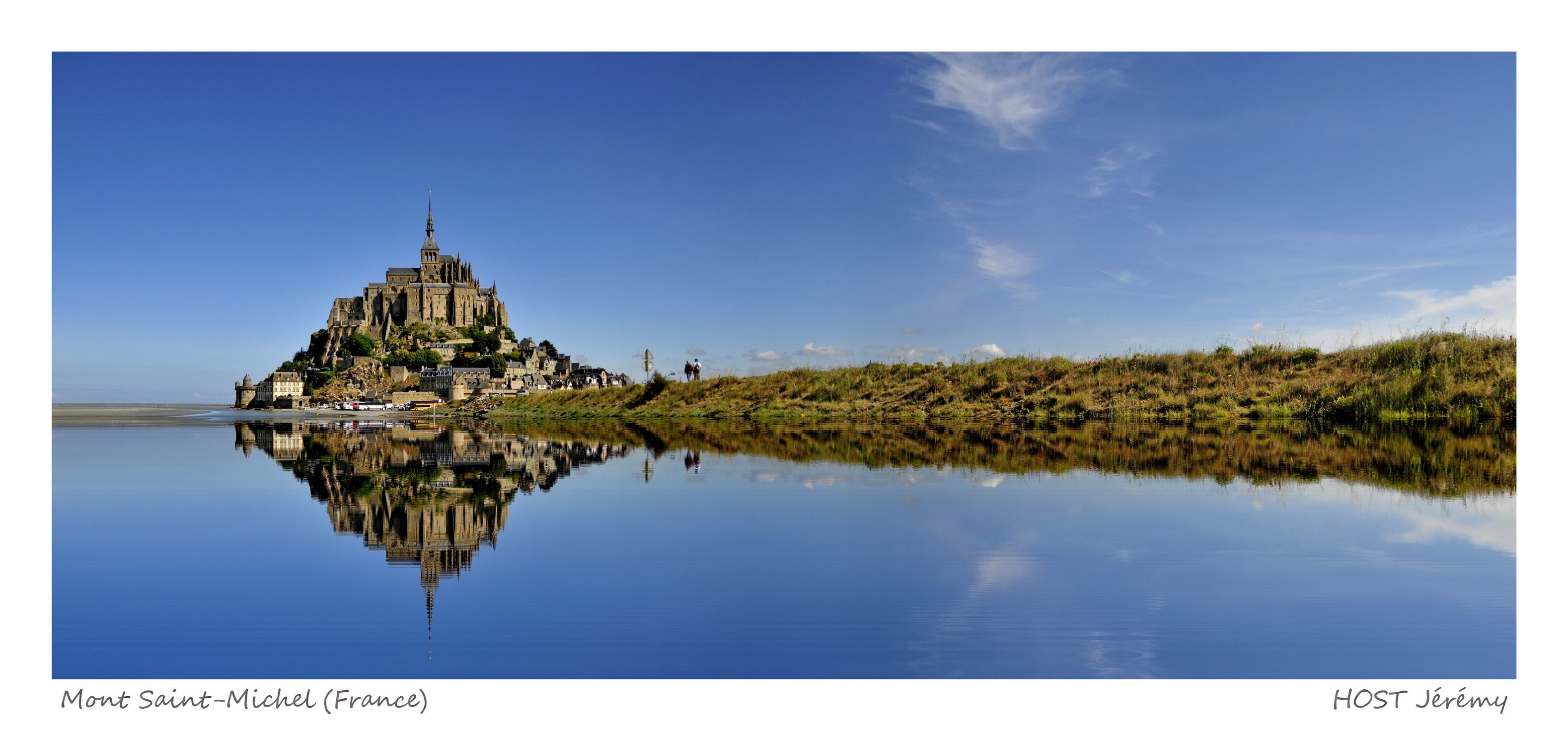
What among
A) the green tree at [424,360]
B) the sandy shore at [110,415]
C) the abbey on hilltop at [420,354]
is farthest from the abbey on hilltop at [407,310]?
the sandy shore at [110,415]

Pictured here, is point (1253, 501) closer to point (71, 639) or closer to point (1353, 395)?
point (71, 639)

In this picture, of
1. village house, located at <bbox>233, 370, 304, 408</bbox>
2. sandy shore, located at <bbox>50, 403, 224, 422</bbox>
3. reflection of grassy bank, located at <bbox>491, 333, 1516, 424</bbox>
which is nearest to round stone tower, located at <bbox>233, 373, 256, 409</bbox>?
village house, located at <bbox>233, 370, 304, 408</bbox>

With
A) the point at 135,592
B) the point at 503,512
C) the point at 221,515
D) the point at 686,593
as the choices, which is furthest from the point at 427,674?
the point at 221,515

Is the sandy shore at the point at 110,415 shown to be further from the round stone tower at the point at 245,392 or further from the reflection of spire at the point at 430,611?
the round stone tower at the point at 245,392

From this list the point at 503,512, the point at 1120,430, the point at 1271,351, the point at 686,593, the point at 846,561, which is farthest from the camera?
the point at 1271,351

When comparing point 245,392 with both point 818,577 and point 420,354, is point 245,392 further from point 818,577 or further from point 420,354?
point 818,577

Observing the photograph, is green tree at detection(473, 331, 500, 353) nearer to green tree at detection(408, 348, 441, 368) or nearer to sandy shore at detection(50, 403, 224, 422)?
green tree at detection(408, 348, 441, 368)
